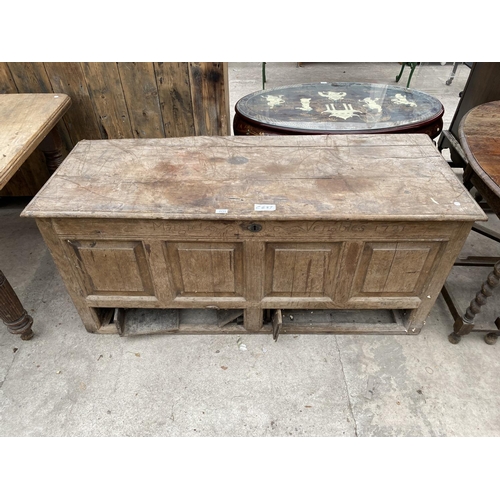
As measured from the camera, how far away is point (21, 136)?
1.96m

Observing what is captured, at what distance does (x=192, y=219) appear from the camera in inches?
61.7

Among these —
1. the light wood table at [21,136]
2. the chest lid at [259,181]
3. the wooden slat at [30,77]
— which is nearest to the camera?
the chest lid at [259,181]

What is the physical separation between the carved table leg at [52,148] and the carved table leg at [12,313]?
1.10 m

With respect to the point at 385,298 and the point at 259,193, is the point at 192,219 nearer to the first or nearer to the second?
the point at 259,193

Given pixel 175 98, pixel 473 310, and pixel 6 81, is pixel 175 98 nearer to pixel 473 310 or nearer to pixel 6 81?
pixel 6 81

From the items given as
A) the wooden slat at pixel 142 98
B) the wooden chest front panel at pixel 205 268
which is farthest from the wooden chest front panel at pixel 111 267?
the wooden slat at pixel 142 98

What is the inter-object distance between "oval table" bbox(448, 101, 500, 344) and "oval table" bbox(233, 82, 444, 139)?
489 millimetres

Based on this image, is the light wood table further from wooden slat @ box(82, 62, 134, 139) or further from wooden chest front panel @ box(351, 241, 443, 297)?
wooden chest front panel @ box(351, 241, 443, 297)

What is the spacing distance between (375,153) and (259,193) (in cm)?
77

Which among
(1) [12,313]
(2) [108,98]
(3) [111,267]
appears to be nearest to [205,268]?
(3) [111,267]

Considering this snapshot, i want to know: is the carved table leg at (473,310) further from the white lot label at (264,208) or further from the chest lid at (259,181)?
the white lot label at (264,208)

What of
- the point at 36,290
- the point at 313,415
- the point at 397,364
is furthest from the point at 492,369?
the point at 36,290

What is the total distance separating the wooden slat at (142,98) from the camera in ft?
7.94

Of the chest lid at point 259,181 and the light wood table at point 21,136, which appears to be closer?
the chest lid at point 259,181
